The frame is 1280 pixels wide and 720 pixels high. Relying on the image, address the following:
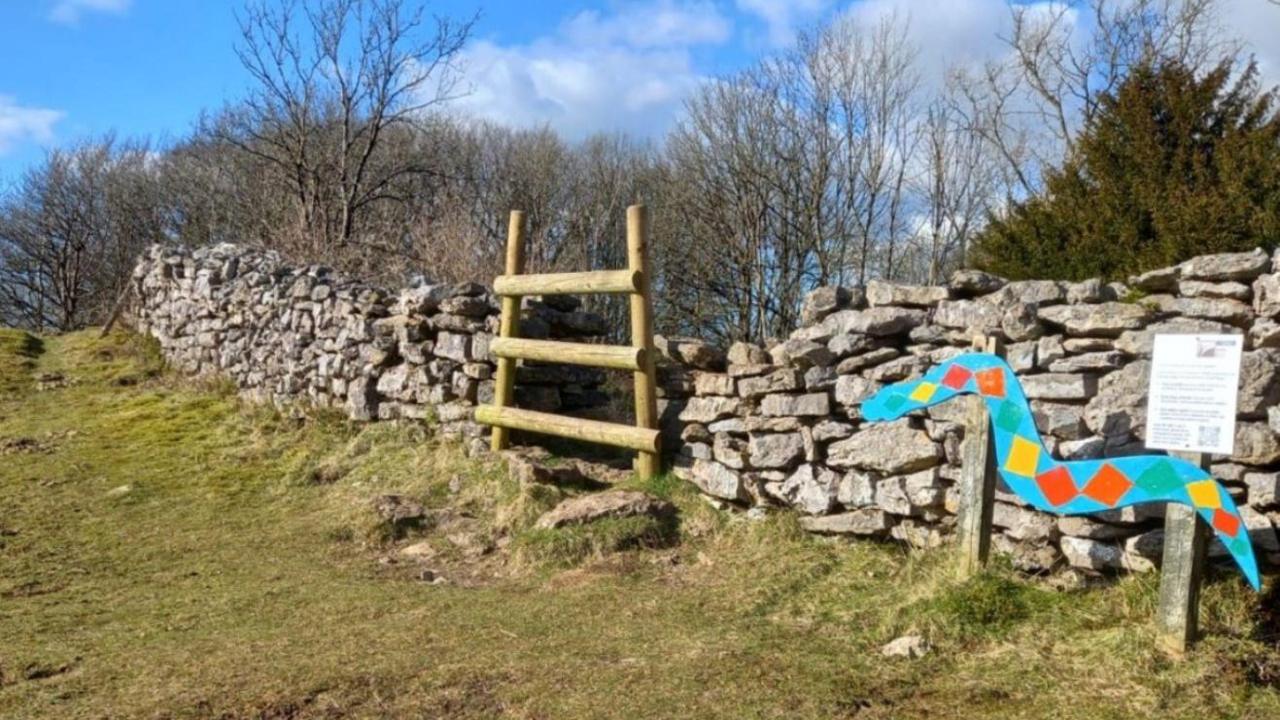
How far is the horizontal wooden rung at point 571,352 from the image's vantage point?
8109 mm

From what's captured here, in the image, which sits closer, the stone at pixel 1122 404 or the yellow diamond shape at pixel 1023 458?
the yellow diamond shape at pixel 1023 458

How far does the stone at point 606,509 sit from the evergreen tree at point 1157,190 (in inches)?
203

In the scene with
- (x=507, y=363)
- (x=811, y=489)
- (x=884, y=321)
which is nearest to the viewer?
(x=884, y=321)

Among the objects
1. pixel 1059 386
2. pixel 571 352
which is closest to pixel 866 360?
pixel 1059 386

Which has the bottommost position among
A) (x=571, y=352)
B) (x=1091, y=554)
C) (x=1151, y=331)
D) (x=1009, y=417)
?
(x=1091, y=554)

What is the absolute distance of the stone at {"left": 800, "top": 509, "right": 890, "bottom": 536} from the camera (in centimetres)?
643

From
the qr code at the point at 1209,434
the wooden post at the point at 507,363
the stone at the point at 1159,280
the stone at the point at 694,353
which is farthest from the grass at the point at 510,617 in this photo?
the stone at the point at 1159,280

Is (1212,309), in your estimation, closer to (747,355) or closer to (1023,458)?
(1023,458)

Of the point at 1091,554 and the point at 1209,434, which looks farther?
the point at 1091,554

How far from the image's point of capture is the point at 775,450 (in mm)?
7168

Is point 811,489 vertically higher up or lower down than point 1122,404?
lower down

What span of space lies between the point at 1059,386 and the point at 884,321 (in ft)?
4.34

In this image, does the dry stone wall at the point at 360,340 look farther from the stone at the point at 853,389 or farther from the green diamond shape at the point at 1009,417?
the green diamond shape at the point at 1009,417

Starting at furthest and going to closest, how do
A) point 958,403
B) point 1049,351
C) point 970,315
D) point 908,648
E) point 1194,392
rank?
point 970,315, point 958,403, point 1049,351, point 908,648, point 1194,392
